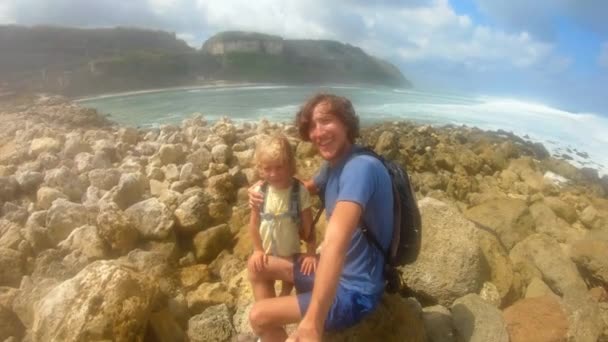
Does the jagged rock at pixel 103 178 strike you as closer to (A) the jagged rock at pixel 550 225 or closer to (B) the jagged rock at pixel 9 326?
(B) the jagged rock at pixel 9 326

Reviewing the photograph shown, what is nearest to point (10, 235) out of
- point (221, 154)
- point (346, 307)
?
point (221, 154)

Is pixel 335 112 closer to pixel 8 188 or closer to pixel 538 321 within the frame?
pixel 538 321

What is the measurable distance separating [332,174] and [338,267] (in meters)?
0.58

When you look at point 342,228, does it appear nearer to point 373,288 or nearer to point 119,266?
point 373,288

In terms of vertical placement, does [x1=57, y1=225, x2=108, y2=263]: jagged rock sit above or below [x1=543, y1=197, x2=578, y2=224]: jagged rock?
below

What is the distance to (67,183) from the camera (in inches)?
229

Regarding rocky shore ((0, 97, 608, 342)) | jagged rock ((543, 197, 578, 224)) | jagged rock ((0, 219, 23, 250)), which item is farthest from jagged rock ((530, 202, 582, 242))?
jagged rock ((0, 219, 23, 250))

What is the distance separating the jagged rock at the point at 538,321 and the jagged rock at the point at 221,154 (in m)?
4.52

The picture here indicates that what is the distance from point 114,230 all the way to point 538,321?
12.1 feet

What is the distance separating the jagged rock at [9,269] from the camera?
395cm

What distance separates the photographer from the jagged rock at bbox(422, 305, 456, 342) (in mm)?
2898

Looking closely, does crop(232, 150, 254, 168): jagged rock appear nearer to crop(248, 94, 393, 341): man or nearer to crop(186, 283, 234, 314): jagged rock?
crop(186, 283, 234, 314): jagged rock

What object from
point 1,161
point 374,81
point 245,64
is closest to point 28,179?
point 1,161

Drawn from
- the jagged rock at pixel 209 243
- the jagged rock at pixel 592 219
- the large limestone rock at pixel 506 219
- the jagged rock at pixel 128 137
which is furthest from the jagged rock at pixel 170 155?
the jagged rock at pixel 592 219
